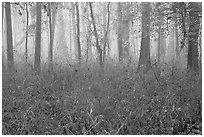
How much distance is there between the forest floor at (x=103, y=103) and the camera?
6797 millimetres

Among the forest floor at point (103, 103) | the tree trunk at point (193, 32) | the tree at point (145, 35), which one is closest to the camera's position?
the forest floor at point (103, 103)

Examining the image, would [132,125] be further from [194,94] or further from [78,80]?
[78,80]

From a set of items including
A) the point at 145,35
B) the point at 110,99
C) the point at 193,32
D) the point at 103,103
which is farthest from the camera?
the point at 145,35

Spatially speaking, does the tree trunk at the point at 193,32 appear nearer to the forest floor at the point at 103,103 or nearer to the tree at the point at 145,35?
the forest floor at the point at 103,103

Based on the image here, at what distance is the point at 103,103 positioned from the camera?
8.05 m

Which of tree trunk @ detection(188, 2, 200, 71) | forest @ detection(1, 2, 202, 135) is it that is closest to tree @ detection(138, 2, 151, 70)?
forest @ detection(1, 2, 202, 135)

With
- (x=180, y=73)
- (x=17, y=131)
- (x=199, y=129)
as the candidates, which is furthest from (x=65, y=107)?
(x=180, y=73)

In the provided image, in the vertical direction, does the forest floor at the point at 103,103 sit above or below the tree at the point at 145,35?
below

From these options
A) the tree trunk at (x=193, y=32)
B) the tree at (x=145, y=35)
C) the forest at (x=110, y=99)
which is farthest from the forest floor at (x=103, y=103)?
the tree at (x=145, y=35)

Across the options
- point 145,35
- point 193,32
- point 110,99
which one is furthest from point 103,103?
point 145,35

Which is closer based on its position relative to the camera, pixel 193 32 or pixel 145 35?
pixel 193 32

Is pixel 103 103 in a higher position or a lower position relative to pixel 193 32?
lower

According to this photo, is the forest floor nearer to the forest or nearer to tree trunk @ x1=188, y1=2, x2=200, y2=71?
the forest

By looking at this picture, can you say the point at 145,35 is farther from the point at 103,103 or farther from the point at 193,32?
the point at 103,103
